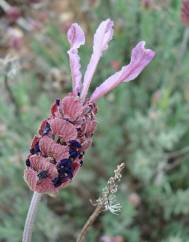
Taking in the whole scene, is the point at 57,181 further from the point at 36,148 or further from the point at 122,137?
the point at 122,137

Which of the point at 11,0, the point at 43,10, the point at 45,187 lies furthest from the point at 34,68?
the point at 45,187

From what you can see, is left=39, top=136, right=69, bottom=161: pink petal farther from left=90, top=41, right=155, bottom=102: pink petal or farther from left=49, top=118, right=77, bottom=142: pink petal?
left=90, top=41, right=155, bottom=102: pink petal

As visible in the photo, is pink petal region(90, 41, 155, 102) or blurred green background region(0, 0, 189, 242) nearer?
pink petal region(90, 41, 155, 102)

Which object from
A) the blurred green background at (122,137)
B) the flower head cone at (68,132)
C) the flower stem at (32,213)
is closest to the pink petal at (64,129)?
the flower head cone at (68,132)

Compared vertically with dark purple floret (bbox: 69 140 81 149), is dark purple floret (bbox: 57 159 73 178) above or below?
below

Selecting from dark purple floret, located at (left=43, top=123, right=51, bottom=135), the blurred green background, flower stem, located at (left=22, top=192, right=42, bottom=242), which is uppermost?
the blurred green background

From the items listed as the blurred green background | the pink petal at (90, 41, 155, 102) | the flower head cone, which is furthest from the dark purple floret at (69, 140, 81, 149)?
the blurred green background

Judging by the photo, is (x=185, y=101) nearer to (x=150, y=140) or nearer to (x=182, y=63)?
(x=182, y=63)

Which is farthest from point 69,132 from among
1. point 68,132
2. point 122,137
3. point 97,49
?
point 122,137
